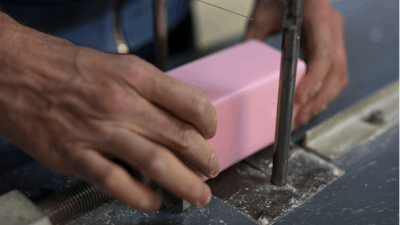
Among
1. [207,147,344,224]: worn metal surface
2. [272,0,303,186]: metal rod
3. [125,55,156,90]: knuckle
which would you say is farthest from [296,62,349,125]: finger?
[125,55,156,90]: knuckle

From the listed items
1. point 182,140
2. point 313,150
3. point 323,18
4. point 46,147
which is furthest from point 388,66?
point 46,147

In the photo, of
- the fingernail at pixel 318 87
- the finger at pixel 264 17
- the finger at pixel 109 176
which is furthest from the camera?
the finger at pixel 264 17

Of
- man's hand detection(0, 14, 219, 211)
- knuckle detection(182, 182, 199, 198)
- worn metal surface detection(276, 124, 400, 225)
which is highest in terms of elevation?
man's hand detection(0, 14, 219, 211)

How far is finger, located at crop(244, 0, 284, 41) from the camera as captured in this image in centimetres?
96

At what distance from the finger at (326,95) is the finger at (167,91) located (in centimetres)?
39

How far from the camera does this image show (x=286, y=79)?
0.51 metres

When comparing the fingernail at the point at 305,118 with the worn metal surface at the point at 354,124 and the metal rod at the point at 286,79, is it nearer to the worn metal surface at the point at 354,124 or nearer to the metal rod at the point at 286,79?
the worn metal surface at the point at 354,124

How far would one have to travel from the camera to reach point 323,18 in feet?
3.05

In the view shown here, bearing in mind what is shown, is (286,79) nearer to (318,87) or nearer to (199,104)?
(199,104)

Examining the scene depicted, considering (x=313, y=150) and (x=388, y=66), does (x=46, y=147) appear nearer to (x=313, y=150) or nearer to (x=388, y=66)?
(x=313, y=150)

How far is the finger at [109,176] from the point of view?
0.42m

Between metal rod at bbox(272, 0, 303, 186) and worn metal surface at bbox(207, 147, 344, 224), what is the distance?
4 centimetres

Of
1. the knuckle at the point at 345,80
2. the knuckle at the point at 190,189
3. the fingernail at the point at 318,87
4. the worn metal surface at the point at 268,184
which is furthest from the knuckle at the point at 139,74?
the knuckle at the point at 345,80

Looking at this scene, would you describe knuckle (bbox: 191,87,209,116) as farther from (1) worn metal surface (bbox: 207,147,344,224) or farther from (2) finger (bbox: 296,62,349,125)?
(2) finger (bbox: 296,62,349,125)
